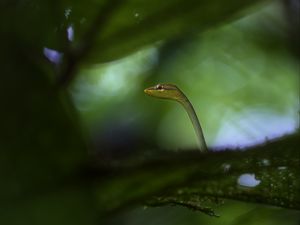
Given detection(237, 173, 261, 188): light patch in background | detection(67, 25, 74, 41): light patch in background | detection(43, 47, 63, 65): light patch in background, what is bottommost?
detection(237, 173, 261, 188): light patch in background

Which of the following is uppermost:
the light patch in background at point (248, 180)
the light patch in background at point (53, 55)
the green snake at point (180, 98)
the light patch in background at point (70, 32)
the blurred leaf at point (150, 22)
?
the blurred leaf at point (150, 22)

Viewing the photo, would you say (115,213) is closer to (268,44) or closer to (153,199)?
(153,199)

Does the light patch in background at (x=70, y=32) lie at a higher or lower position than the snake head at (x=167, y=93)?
higher

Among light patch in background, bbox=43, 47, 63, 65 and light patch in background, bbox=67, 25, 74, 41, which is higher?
light patch in background, bbox=67, 25, 74, 41

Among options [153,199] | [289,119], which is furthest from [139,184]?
[289,119]
